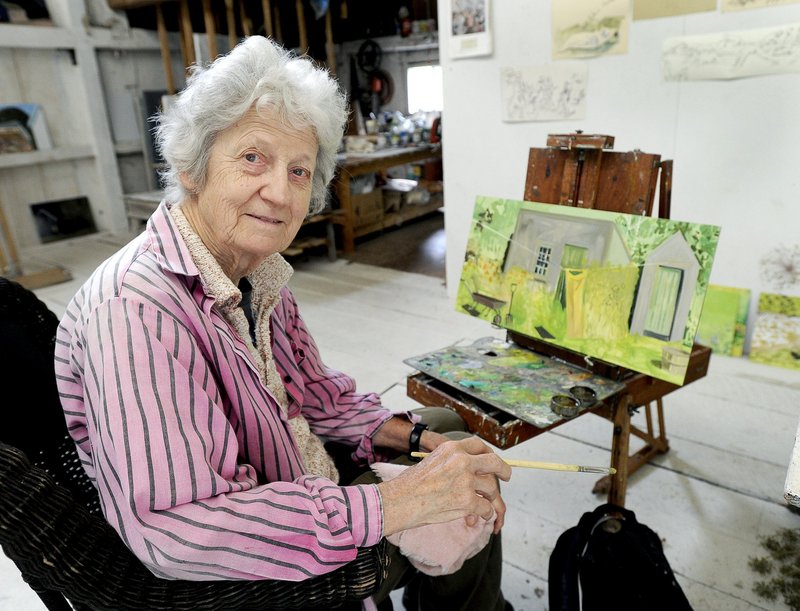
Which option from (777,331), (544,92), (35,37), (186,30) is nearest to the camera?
(777,331)

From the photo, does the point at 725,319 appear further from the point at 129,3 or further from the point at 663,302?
the point at 129,3

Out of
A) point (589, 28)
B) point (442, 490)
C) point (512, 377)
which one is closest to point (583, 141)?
point (512, 377)

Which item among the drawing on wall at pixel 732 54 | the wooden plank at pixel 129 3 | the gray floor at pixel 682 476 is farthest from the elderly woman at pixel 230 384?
the wooden plank at pixel 129 3

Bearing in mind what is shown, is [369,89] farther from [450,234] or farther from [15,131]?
[450,234]

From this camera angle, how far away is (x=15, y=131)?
4.83 meters

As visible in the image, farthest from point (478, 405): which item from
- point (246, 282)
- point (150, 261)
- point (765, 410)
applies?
point (765, 410)

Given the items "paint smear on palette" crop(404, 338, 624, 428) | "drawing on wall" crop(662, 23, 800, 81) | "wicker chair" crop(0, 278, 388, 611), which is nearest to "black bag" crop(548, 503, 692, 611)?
"paint smear on palette" crop(404, 338, 624, 428)

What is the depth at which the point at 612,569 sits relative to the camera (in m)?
1.14

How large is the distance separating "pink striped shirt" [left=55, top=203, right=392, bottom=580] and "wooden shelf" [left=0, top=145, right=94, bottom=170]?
16.3 ft

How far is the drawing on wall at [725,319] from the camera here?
8.14 feet

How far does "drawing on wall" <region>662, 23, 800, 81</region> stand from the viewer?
2102mm

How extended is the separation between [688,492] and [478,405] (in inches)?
34.1

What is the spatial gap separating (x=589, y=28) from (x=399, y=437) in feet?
7.15

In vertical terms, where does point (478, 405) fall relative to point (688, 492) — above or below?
above
